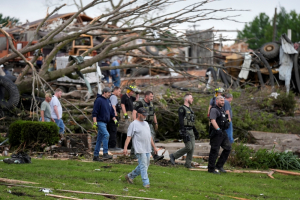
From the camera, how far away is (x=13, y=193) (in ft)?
21.6

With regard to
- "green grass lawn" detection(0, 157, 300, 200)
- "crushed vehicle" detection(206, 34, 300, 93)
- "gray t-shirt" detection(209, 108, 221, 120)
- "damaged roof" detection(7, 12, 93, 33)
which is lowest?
"green grass lawn" detection(0, 157, 300, 200)

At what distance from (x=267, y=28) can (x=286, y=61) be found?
33.2 meters

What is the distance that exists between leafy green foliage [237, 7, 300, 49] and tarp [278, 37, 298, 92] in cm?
2449

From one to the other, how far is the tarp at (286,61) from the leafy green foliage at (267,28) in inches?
964

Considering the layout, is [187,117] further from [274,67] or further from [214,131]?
[274,67]

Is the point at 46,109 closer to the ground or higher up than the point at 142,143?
higher up

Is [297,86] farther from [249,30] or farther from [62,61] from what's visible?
[249,30]

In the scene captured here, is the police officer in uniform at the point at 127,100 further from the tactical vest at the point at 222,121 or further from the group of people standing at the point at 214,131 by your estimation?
the tactical vest at the point at 222,121

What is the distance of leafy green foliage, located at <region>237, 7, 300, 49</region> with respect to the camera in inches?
2107

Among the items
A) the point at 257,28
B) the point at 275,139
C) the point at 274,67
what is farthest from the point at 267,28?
the point at 275,139

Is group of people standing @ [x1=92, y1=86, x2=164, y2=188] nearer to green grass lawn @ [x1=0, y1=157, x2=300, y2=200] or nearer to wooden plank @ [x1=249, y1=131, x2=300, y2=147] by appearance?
green grass lawn @ [x1=0, y1=157, x2=300, y2=200]

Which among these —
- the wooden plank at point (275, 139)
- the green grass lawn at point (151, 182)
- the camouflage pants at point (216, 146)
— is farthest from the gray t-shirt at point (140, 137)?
the wooden plank at point (275, 139)

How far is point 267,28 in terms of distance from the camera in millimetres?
55375

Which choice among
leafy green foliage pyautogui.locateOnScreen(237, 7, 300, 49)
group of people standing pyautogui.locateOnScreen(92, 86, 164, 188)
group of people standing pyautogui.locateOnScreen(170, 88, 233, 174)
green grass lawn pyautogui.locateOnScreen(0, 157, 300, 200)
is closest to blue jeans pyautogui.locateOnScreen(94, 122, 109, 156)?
group of people standing pyautogui.locateOnScreen(92, 86, 164, 188)
